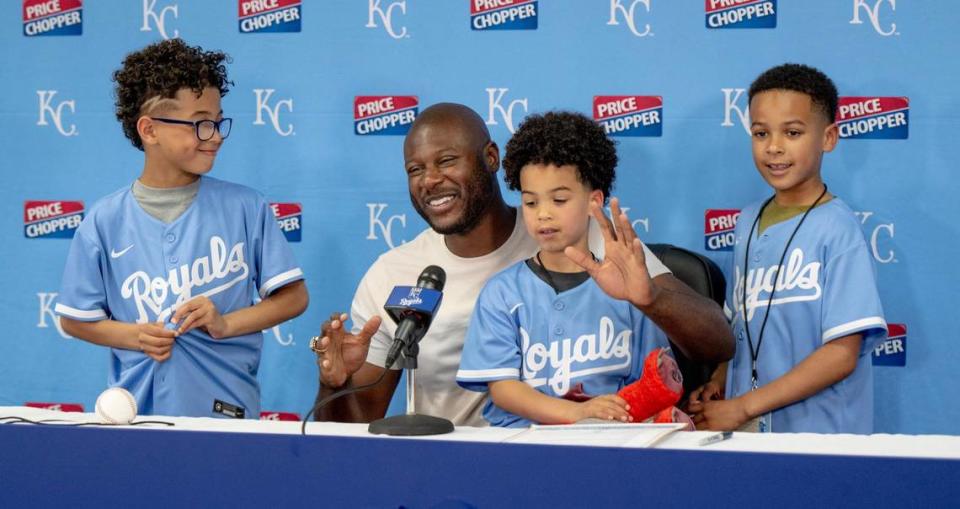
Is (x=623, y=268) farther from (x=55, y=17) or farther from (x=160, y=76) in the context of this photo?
(x=55, y=17)

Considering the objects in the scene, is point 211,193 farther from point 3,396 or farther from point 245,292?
point 3,396

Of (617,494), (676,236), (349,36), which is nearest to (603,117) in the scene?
(676,236)

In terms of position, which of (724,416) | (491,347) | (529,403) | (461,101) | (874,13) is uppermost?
(874,13)

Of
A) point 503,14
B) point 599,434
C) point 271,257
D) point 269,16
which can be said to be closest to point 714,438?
point 599,434

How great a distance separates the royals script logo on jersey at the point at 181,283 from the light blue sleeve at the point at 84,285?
0.06 m

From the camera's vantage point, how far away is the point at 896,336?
9.87ft

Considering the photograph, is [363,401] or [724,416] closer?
[724,416]

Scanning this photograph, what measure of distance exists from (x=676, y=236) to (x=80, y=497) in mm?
1913

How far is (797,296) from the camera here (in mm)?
2498

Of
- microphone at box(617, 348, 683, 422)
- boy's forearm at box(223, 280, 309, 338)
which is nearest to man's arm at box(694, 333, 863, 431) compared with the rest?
microphone at box(617, 348, 683, 422)

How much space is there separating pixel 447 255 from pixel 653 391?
3.05ft

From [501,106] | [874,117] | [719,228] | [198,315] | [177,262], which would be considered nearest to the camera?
[198,315]

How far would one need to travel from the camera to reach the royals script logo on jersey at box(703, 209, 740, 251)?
310cm

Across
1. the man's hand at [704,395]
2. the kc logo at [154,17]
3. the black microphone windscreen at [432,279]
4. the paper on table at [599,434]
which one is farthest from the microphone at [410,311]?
the kc logo at [154,17]
